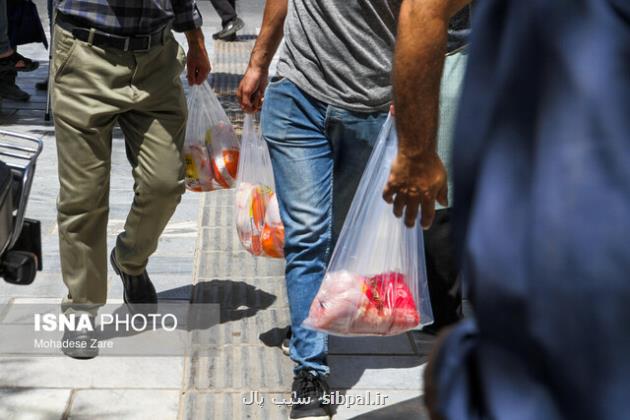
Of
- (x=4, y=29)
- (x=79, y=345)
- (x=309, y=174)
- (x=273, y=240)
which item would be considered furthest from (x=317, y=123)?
(x=4, y=29)

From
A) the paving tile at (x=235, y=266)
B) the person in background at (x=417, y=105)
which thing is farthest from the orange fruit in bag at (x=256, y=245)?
the person in background at (x=417, y=105)

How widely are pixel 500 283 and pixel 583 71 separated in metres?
0.27

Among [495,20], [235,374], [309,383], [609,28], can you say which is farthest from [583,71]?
[235,374]

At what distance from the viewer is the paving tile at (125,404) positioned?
13.0 feet

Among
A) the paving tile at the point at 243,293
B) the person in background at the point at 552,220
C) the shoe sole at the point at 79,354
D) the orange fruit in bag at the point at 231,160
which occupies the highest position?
the person in background at the point at 552,220

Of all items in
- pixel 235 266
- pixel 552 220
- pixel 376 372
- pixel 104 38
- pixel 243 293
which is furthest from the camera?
pixel 235 266

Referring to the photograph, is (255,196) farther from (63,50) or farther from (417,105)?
(417,105)

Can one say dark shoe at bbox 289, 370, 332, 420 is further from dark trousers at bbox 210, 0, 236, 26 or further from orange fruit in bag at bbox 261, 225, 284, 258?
dark trousers at bbox 210, 0, 236, 26

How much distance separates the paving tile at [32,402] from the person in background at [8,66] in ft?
17.7

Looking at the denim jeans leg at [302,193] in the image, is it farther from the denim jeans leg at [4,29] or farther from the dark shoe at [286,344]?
the denim jeans leg at [4,29]

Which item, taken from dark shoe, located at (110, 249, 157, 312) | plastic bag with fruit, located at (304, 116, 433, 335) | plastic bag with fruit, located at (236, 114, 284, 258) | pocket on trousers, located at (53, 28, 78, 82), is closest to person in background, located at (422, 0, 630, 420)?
plastic bag with fruit, located at (304, 116, 433, 335)

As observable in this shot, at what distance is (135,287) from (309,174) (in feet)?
3.66

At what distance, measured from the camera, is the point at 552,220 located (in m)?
1.35

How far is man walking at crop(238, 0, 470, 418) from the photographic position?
3785 mm
